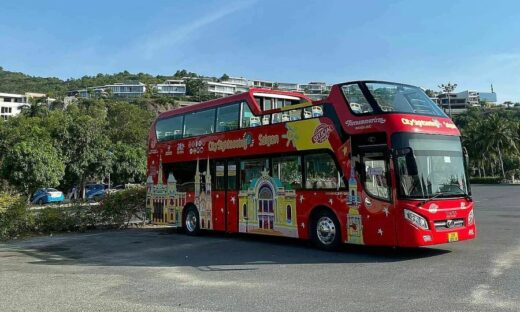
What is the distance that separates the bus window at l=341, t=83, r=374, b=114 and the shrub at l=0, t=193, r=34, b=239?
12100mm

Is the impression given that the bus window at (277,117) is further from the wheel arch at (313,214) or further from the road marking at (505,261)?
the road marking at (505,261)

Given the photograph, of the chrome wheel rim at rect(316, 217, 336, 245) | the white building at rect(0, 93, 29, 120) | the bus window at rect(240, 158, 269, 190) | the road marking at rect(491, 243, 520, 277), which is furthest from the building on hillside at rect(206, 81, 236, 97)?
the road marking at rect(491, 243, 520, 277)

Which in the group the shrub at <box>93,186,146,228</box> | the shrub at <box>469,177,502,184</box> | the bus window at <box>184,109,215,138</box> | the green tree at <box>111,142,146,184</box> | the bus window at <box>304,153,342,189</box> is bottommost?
the shrub at <box>93,186,146,228</box>

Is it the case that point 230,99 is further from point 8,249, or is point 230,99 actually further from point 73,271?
point 8,249

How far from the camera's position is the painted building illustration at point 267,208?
40.1ft

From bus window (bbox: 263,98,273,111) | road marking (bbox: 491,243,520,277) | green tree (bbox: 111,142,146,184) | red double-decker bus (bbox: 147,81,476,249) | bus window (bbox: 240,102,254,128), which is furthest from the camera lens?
green tree (bbox: 111,142,146,184)

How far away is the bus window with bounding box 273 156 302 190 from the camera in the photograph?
12.0m

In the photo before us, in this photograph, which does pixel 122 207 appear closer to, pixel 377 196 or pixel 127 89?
pixel 377 196

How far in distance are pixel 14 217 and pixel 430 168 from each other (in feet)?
44.9

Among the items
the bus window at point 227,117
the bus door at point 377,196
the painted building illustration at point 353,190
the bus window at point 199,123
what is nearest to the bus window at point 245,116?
the bus window at point 227,117

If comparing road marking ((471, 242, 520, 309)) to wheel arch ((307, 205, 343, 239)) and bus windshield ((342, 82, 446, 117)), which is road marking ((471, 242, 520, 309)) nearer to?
bus windshield ((342, 82, 446, 117))

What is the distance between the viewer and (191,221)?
15969 mm

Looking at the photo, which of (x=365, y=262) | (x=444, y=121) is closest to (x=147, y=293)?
(x=365, y=262)

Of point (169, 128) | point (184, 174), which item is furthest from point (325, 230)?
point (169, 128)
